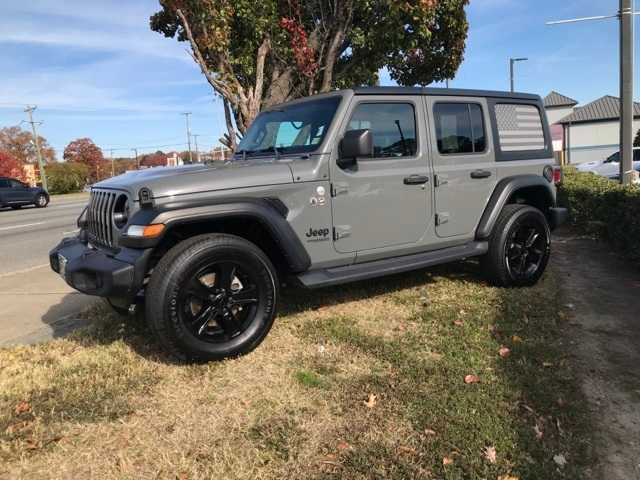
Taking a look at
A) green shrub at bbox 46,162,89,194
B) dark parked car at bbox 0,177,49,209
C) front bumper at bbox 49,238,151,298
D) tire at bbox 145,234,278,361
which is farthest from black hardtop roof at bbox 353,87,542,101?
green shrub at bbox 46,162,89,194

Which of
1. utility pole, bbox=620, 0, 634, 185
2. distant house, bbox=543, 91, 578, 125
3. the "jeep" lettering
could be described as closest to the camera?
the "jeep" lettering

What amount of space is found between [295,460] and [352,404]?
624 mm

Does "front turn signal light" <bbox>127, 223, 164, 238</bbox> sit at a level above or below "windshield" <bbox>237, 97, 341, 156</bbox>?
below

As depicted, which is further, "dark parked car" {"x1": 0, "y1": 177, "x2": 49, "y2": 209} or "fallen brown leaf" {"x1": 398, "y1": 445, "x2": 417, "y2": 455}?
"dark parked car" {"x1": 0, "y1": 177, "x2": 49, "y2": 209}

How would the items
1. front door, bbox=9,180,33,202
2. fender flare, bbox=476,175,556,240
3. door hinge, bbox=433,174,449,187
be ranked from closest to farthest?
door hinge, bbox=433,174,449,187 → fender flare, bbox=476,175,556,240 → front door, bbox=9,180,33,202

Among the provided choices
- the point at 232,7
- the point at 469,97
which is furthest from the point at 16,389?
the point at 232,7

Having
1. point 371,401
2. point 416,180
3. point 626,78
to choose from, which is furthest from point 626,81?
point 371,401

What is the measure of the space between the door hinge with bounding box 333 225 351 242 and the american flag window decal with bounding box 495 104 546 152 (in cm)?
208

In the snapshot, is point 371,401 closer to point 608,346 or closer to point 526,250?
point 608,346

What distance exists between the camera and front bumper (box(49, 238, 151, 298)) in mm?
3381

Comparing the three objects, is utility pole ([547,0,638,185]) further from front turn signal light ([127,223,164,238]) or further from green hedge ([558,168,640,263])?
front turn signal light ([127,223,164,238])

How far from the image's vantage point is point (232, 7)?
10430 mm

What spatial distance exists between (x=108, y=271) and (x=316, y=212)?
1.53 meters

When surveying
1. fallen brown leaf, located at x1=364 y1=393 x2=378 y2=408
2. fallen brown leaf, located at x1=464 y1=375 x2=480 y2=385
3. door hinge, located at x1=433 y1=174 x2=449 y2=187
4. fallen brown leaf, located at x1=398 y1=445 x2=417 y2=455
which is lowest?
fallen brown leaf, located at x1=398 y1=445 x2=417 y2=455
